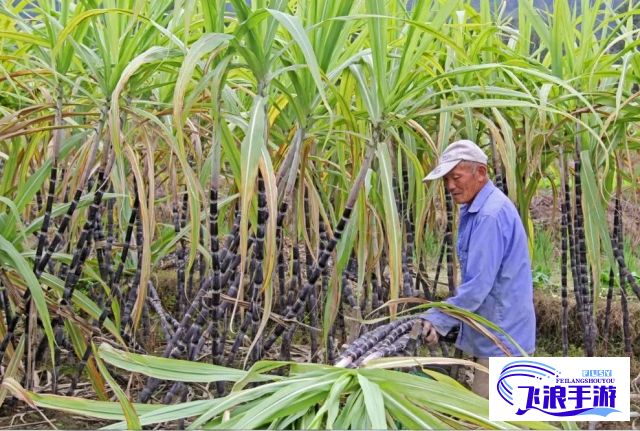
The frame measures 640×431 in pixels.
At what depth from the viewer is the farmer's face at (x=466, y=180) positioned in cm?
177

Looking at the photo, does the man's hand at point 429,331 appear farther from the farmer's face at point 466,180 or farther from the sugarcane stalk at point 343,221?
the farmer's face at point 466,180

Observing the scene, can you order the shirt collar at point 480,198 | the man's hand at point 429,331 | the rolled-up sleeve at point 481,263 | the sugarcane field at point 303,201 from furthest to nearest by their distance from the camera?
the shirt collar at point 480,198
the rolled-up sleeve at point 481,263
the man's hand at point 429,331
the sugarcane field at point 303,201

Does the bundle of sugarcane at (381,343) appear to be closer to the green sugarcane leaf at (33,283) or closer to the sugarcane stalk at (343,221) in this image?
the sugarcane stalk at (343,221)

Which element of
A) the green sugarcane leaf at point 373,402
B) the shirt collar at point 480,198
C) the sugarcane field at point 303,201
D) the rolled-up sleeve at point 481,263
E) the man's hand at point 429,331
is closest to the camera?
the green sugarcane leaf at point 373,402

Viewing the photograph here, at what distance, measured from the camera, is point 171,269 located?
12.1 feet

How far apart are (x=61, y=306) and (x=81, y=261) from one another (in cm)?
11

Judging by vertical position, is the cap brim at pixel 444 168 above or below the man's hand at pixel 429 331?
above

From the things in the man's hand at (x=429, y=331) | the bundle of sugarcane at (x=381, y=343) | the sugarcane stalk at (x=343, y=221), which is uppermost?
the sugarcane stalk at (x=343, y=221)

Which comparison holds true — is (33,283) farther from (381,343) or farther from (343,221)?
(381,343)

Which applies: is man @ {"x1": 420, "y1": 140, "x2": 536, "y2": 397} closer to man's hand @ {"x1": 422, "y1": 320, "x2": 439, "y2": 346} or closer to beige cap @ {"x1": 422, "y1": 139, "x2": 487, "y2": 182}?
beige cap @ {"x1": 422, "y1": 139, "x2": 487, "y2": 182}

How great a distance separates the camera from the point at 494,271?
1678mm

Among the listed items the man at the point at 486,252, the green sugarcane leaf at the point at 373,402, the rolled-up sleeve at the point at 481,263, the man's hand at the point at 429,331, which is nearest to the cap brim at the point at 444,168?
the man at the point at 486,252

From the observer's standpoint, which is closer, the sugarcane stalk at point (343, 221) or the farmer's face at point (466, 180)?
the sugarcane stalk at point (343, 221)

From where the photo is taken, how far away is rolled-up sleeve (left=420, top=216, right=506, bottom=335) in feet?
5.42
